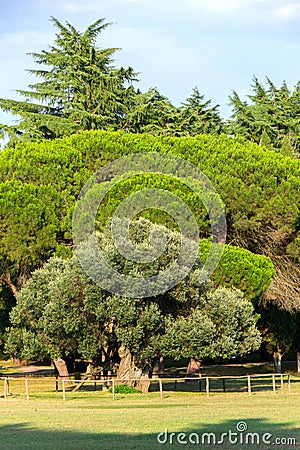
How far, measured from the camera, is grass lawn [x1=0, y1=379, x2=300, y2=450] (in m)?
14.0

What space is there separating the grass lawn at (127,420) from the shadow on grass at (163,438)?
→ 2 cm

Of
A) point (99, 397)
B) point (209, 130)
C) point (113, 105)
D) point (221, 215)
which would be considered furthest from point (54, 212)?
point (209, 130)

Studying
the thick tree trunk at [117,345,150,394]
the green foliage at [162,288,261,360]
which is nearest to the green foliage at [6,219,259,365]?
the green foliage at [162,288,261,360]

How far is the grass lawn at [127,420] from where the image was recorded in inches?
551

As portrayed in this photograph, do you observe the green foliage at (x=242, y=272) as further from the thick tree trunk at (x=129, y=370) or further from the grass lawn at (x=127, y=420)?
the grass lawn at (x=127, y=420)

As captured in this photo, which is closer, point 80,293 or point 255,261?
point 80,293

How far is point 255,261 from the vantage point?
3362 cm

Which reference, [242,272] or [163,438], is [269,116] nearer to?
[242,272]

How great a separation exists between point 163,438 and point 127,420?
3772mm

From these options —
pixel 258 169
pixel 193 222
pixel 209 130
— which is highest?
pixel 209 130

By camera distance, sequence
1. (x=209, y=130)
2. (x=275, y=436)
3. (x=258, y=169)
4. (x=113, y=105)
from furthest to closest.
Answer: (x=209, y=130) → (x=113, y=105) → (x=258, y=169) → (x=275, y=436)

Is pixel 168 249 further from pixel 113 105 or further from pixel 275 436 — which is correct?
pixel 113 105

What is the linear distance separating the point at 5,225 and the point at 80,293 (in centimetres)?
591

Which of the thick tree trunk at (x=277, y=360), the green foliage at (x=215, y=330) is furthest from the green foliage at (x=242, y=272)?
the thick tree trunk at (x=277, y=360)
